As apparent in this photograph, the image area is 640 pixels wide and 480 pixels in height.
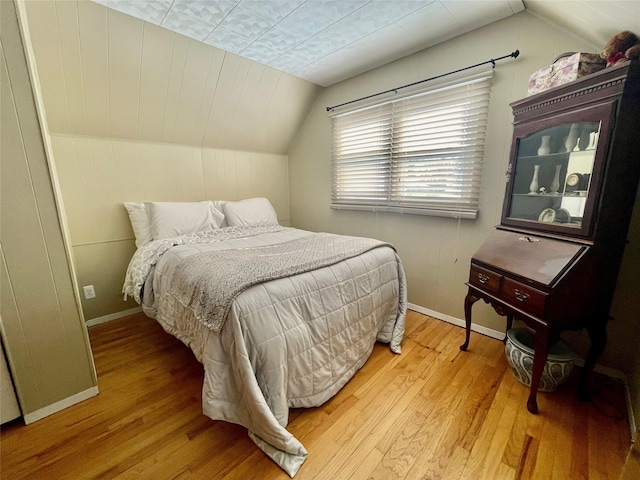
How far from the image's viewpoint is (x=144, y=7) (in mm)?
1647

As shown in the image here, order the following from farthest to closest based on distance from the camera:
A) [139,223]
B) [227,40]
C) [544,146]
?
[139,223] < [227,40] < [544,146]

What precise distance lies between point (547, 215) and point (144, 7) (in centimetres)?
276

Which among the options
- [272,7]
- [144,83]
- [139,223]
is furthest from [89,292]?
[272,7]

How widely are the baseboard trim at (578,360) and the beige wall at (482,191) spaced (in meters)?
0.04

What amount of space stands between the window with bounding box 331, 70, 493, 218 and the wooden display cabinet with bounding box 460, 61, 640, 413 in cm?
45

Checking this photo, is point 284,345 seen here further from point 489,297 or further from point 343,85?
point 343,85

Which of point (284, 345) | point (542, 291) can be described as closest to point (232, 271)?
point (284, 345)

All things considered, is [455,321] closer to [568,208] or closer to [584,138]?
[568,208]

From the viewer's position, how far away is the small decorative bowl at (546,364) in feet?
4.79

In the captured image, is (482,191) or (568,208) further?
(482,191)

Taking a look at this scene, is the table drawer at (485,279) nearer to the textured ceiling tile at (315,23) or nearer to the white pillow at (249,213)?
the textured ceiling tile at (315,23)

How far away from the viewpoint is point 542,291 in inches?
49.9

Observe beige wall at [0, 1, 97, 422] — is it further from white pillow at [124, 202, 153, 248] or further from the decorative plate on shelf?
the decorative plate on shelf

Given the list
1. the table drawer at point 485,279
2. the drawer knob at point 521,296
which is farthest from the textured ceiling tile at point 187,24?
the drawer knob at point 521,296
